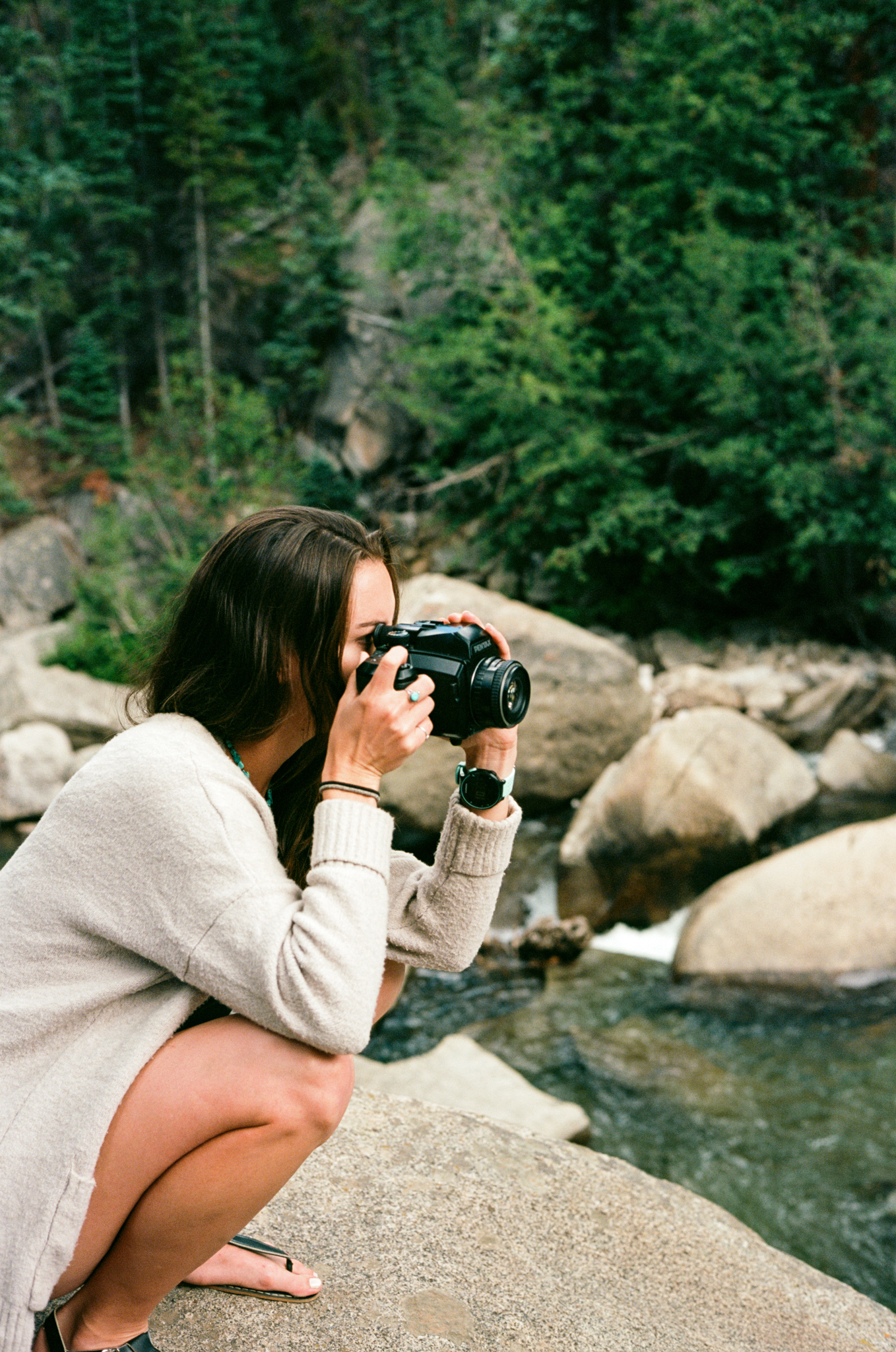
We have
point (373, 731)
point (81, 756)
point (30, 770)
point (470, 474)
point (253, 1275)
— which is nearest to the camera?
point (373, 731)

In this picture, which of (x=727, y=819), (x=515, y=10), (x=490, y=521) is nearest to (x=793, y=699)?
(x=727, y=819)

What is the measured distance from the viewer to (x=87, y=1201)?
1.16 m

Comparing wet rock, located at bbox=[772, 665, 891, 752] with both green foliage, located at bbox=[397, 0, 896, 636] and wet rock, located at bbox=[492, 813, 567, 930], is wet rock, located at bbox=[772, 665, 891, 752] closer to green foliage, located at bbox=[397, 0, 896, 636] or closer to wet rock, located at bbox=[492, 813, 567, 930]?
green foliage, located at bbox=[397, 0, 896, 636]

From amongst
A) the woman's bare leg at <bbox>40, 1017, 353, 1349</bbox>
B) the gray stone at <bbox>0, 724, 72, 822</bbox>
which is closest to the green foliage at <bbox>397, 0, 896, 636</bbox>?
the gray stone at <bbox>0, 724, 72, 822</bbox>

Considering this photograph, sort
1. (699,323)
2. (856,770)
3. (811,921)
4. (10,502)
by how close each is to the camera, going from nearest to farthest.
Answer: (811,921) → (856,770) → (699,323) → (10,502)

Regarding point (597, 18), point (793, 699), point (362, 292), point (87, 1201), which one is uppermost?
point (597, 18)

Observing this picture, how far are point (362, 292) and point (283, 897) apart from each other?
44.2 feet

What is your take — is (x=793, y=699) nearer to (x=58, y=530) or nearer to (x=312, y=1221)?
(x=312, y=1221)

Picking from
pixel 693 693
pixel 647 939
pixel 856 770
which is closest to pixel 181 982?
pixel 647 939

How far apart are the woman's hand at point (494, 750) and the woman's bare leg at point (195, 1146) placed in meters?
0.51

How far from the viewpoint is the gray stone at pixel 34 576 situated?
13625 mm

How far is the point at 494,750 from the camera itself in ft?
5.24

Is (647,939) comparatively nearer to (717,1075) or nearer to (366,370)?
(717,1075)

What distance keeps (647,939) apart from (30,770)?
5311 mm
